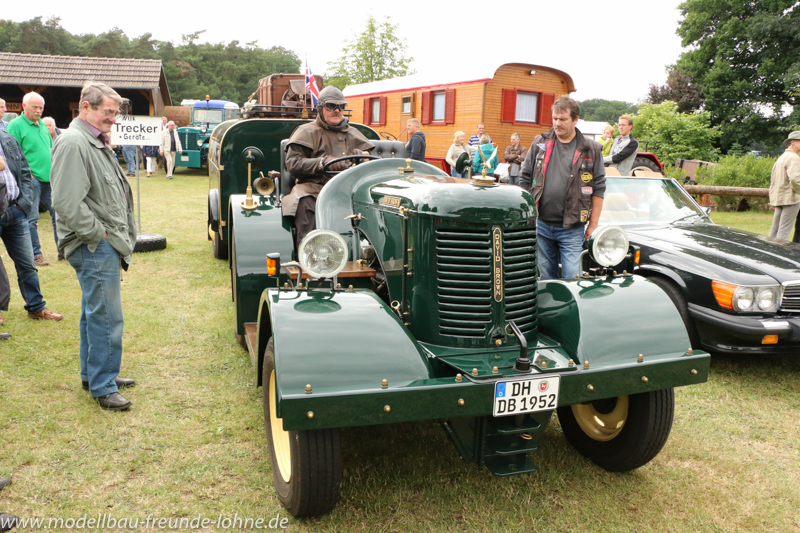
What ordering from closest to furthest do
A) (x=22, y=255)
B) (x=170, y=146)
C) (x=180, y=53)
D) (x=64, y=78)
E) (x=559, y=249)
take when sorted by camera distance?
1. (x=559, y=249)
2. (x=22, y=255)
3. (x=170, y=146)
4. (x=64, y=78)
5. (x=180, y=53)

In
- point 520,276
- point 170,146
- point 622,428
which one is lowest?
point 622,428

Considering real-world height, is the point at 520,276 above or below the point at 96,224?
below

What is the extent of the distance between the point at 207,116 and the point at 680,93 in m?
28.4

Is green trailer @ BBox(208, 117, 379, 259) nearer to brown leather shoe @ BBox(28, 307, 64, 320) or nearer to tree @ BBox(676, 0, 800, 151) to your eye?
brown leather shoe @ BBox(28, 307, 64, 320)

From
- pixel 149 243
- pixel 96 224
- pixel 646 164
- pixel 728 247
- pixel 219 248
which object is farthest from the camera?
pixel 646 164

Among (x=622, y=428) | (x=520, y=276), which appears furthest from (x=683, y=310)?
(x=520, y=276)

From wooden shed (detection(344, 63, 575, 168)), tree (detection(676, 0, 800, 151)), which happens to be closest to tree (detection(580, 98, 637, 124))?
tree (detection(676, 0, 800, 151))

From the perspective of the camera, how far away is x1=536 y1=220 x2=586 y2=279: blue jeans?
505cm

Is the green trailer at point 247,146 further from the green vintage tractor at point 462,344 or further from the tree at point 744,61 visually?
the tree at point 744,61

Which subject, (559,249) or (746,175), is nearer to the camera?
(559,249)

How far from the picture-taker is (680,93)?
37.2 m

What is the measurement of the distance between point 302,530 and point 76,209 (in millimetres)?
2413

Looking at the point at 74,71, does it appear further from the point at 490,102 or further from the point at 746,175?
the point at 746,175

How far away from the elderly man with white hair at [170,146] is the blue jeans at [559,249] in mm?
18214
